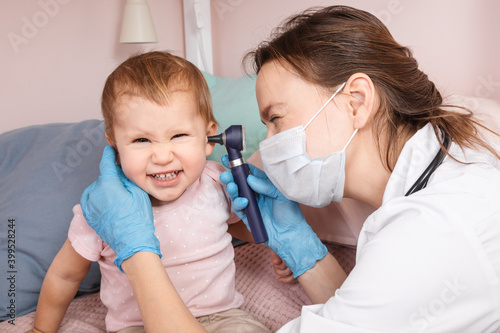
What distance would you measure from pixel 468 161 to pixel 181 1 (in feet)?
7.48

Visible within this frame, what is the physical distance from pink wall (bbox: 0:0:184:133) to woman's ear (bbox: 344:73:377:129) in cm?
185

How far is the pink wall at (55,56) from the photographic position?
2.42 m

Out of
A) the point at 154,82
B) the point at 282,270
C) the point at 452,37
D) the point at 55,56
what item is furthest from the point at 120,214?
the point at 55,56

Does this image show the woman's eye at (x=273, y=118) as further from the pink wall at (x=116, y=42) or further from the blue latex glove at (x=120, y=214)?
the pink wall at (x=116, y=42)

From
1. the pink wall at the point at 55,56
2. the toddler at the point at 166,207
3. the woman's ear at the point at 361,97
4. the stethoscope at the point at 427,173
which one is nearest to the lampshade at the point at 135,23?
the pink wall at the point at 55,56

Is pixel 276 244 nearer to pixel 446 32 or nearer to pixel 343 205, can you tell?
pixel 343 205

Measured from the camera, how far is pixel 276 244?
144 centimetres

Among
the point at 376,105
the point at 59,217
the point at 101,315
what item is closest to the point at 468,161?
the point at 376,105

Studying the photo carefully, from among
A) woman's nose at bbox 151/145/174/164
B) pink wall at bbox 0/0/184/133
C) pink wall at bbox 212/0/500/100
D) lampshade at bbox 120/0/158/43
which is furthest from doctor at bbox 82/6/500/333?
pink wall at bbox 0/0/184/133

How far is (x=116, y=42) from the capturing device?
2760 millimetres

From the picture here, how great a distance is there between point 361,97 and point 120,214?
2.18 feet

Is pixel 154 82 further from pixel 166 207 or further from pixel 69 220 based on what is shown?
pixel 69 220

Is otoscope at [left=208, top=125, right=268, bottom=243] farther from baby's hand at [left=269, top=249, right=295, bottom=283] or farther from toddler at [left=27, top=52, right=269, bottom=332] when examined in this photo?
baby's hand at [left=269, top=249, right=295, bottom=283]

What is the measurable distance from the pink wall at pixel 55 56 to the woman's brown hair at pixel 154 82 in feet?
4.41
